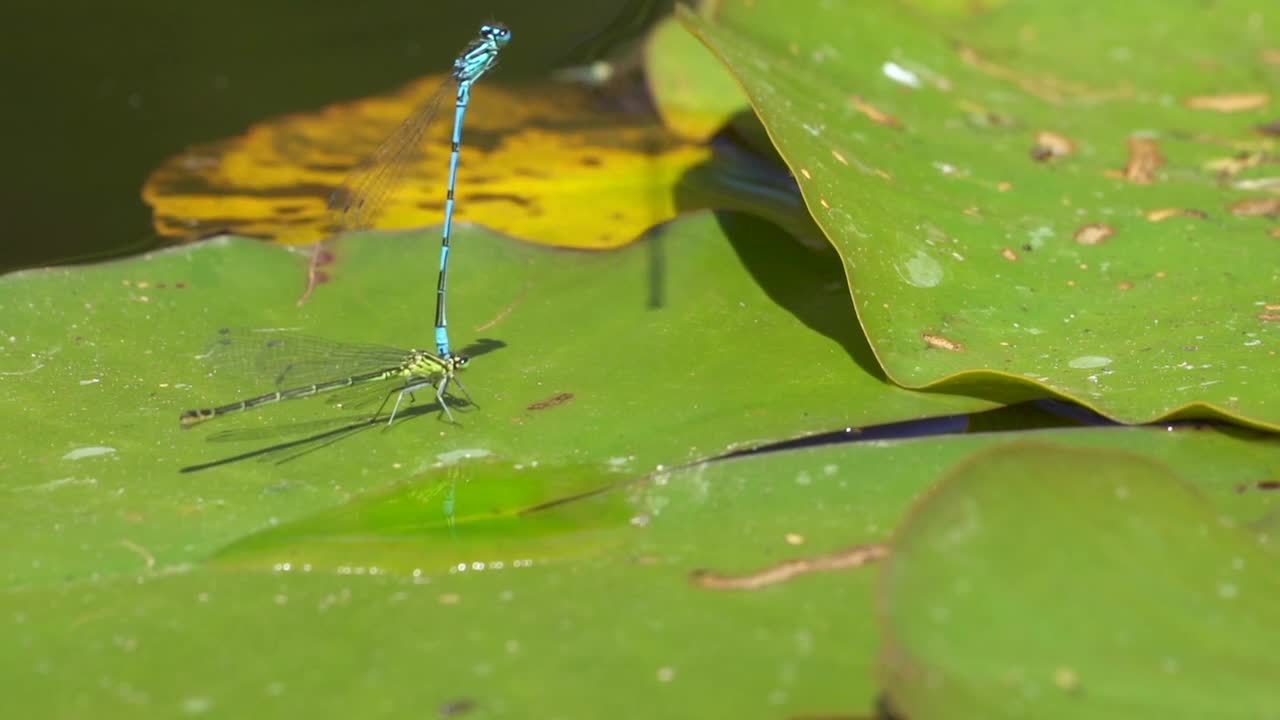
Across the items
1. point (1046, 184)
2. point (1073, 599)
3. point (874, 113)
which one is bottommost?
point (1073, 599)

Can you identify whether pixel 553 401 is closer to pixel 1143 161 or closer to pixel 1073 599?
pixel 1073 599

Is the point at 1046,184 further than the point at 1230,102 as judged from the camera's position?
No

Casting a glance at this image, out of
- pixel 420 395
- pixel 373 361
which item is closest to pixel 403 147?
pixel 373 361

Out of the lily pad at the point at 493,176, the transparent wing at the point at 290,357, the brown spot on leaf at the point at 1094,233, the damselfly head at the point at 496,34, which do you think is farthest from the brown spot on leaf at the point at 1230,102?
the transparent wing at the point at 290,357

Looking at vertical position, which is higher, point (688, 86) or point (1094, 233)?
point (688, 86)

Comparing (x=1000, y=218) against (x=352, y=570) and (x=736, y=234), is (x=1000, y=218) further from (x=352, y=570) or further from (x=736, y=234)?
(x=352, y=570)

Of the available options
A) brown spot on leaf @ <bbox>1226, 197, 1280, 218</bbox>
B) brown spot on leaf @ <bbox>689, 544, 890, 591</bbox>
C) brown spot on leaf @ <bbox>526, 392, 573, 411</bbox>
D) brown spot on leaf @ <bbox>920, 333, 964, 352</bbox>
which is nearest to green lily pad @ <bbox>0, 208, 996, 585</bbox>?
brown spot on leaf @ <bbox>526, 392, 573, 411</bbox>

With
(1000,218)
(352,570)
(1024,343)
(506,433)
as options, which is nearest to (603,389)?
(506,433)
